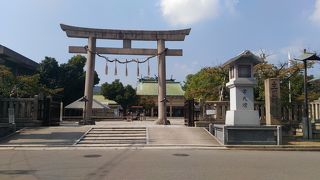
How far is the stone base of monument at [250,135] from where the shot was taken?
17.5 metres

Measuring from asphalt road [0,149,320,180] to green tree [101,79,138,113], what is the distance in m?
51.7

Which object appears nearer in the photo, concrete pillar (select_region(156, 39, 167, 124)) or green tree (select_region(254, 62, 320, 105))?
concrete pillar (select_region(156, 39, 167, 124))

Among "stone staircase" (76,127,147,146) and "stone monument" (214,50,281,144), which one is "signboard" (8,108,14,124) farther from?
"stone monument" (214,50,281,144)

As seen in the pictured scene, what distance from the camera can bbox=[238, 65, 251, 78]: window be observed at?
63.8 ft

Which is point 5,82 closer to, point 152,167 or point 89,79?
point 89,79

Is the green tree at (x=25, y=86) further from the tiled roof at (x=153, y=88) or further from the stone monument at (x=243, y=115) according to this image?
the tiled roof at (x=153, y=88)

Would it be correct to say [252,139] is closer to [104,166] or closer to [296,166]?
[296,166]

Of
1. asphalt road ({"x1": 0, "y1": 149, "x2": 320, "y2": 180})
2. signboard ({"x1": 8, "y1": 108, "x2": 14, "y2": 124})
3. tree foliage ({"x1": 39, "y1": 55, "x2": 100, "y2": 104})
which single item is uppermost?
tree foliage ({"x1": 39, "y1": 55, "x2": 100, "y2": 104})

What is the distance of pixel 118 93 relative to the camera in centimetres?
6619

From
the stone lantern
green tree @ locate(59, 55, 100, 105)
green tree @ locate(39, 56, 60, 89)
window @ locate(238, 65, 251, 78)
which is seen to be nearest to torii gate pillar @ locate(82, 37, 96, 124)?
the stone lantern

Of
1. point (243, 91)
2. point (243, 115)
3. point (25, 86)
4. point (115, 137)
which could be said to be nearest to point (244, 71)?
point (243, 91)

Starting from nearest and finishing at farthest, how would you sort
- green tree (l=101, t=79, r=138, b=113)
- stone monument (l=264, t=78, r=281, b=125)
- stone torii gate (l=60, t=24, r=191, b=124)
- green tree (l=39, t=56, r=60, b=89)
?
1. stone monument (l=264, t=78, r=281, b=125)
2. stone torii gate (l=60, t=24, r=191, b=124)
3. green tree (l=39, t=56, r=60, b=89)
4. green tree (l=101, t=79, r=138, b=113)

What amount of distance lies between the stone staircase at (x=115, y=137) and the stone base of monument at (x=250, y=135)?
400cm

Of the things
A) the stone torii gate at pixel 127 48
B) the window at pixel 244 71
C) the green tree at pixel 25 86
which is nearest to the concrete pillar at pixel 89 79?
the stone torii gate at pixel 127 48
